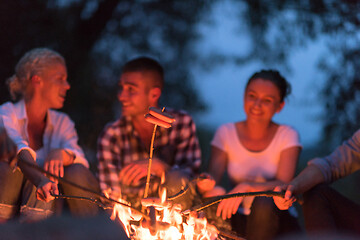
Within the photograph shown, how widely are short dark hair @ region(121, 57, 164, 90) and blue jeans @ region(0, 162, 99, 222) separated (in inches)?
45.4

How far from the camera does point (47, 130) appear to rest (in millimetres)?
3176

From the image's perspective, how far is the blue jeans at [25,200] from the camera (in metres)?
2.64

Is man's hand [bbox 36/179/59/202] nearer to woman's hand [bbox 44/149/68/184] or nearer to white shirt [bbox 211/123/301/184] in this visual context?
woman's hand [bbox 44/149/68/184]

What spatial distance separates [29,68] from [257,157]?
1.98m

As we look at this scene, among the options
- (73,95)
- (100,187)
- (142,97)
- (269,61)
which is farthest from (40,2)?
(269,61)

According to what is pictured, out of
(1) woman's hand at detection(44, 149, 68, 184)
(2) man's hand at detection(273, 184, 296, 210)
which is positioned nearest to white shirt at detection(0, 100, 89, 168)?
(1) woman's hand at detection(44, 149, 68, 184)

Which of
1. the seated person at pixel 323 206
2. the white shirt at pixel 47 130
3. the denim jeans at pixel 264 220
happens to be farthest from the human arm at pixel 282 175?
the white shirt at pixel 47 130

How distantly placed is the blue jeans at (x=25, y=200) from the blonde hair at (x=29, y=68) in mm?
782

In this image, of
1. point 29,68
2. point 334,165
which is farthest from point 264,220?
point 29,68

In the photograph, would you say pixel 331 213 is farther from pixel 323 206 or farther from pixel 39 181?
pixel 39 181

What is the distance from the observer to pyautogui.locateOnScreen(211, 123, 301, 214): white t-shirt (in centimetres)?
324

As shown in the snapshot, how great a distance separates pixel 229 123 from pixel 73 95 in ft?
6.28

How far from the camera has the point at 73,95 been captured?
446cm

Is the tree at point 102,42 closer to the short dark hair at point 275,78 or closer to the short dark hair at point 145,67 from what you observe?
the short dark hair at point 145,67
